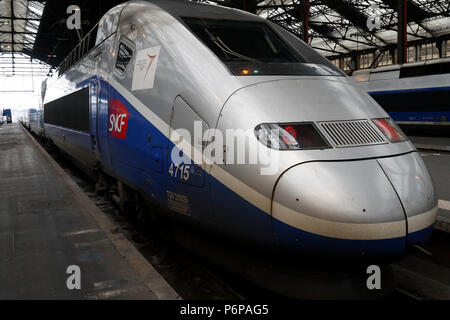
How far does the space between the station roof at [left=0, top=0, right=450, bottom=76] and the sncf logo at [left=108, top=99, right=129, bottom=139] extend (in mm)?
18499

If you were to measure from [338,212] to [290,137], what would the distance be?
595 mm

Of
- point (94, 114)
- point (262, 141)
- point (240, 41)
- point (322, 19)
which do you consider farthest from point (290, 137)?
point (322, 19)

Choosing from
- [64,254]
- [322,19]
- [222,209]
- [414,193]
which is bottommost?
[64,254]

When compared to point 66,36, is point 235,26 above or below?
below

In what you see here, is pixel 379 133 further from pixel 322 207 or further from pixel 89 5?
pixel 89 5

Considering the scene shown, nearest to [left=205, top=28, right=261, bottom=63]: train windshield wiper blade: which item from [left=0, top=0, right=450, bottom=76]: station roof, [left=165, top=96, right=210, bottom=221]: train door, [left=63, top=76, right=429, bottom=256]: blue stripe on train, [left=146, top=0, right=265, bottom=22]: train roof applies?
[left=146, top=0, right=265, bottom=22]: train roof

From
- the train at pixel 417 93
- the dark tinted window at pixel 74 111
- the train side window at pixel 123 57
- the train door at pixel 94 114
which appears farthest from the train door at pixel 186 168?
the train at pixel 417 93

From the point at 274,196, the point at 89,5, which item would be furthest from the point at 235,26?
the point at 89,5

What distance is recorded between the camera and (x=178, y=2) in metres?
4.19

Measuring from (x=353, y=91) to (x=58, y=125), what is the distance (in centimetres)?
805

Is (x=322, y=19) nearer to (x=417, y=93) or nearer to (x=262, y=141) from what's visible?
(x=417, y=93)

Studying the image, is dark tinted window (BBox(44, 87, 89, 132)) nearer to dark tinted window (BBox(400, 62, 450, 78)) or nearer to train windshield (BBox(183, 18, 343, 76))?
train windshield (BBox(183, 18, 343, 76))

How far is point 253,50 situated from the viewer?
12.2 feet

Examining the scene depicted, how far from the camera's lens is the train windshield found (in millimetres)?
3316
